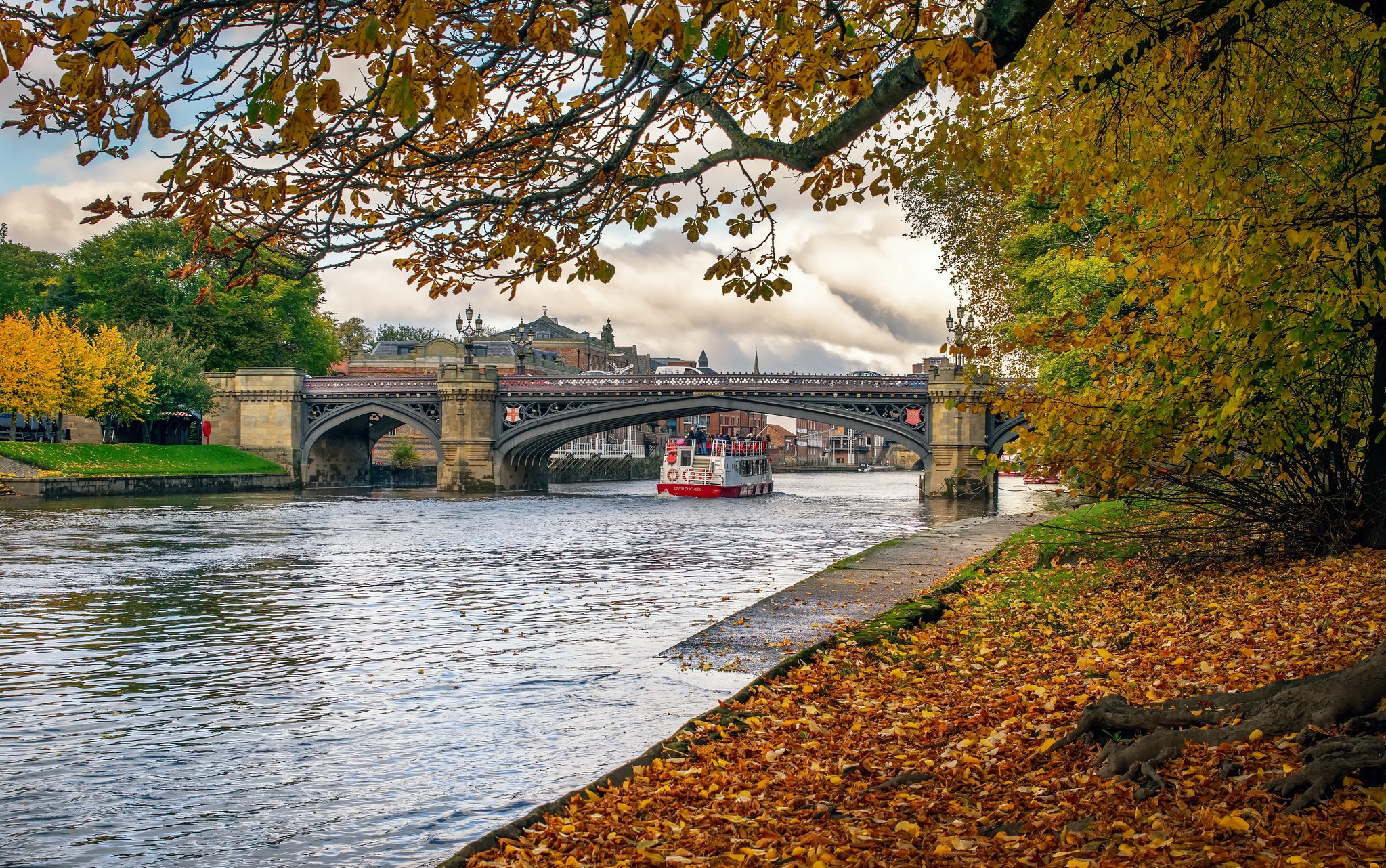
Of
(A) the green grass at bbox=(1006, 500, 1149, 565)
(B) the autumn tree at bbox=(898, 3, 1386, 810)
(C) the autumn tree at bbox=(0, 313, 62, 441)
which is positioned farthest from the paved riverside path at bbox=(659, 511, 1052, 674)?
(C) the autumn tree at bbox=(0, 313, 62, 441)

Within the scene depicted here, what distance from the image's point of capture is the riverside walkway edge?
7141mm

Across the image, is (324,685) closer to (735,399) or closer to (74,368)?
(74,368)

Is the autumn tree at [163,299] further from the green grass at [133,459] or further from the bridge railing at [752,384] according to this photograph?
the bridge railing at [752,384]

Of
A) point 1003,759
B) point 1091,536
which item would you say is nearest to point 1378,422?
point 1003,759

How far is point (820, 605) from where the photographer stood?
13.8 meters

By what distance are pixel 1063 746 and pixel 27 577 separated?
67.7ft

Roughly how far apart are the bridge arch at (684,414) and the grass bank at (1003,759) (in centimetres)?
5054

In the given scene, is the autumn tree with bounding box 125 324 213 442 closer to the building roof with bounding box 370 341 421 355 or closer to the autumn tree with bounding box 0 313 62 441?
the autumn tree with bounding box 0 313 62 441

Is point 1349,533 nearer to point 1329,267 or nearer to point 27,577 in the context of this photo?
point 1329,267

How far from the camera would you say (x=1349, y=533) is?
1145 centimetres

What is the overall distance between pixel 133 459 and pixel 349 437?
22.9 m

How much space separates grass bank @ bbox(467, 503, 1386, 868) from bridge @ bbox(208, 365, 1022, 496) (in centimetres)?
5008

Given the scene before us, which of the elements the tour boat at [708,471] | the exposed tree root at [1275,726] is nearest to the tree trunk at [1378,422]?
the exposed tree root at [1275,726]

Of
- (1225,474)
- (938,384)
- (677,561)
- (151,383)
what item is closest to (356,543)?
(677,561)
